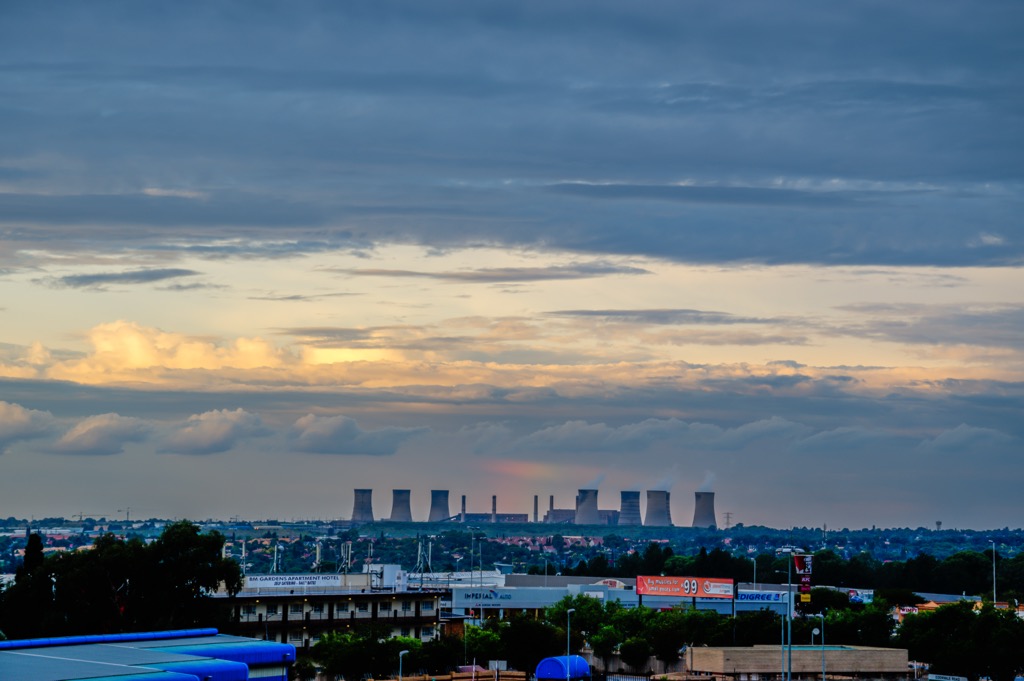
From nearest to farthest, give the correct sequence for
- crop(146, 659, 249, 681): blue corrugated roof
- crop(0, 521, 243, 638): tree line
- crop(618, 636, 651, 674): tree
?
crop(146, 659, 249, 681): blue corrugated roof, crop(0, 521, 243, 638): tree line, crop(618, 636, 651, 674): tree

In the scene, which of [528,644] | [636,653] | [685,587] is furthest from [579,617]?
[685,587]

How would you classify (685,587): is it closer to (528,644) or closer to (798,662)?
(528,644)

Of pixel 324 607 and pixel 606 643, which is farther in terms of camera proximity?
pixel 324 607

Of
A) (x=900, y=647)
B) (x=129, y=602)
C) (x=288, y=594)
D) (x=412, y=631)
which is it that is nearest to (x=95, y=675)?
(x=129, y=602)

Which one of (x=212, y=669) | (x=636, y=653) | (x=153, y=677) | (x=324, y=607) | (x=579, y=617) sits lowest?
(x=636, y=653)

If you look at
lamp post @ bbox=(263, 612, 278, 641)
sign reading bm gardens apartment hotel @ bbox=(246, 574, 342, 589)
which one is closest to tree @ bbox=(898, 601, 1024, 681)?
sign reading bm gardens apartment hotel @ bbox=(246, 574, 342, 589)

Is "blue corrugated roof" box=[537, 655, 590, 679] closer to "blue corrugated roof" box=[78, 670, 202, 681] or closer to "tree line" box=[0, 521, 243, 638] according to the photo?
"tree line" box=[0, 521, 243, 638]

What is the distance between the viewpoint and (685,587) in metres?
162

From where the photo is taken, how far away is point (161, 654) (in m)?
73.4

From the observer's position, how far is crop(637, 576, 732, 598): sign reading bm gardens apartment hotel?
161750 millimetres

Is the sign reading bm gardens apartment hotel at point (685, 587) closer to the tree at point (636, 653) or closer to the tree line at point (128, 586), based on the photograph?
the tree at point (636, 653)

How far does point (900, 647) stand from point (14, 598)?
261 feet

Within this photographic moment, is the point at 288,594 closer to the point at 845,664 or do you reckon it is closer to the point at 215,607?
the point at 215,607

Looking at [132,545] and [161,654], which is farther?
[132,545]
